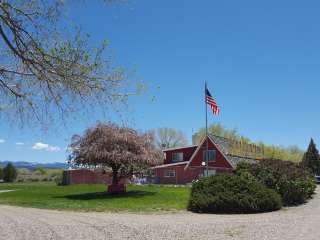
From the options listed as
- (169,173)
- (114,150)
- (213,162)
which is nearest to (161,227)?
(114,150)

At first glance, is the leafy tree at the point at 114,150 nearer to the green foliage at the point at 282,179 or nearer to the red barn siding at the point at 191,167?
A: the green foliage at the point at 282,179

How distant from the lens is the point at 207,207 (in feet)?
75.2

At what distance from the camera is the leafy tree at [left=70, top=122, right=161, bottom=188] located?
1296 inches

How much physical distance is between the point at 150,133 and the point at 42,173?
5653 centimetres

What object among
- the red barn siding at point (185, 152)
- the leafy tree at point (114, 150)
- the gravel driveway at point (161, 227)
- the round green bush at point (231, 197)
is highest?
the red barn siding at point (185, 152)

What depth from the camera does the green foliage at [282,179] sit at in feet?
90.1

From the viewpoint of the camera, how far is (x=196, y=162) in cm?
5950

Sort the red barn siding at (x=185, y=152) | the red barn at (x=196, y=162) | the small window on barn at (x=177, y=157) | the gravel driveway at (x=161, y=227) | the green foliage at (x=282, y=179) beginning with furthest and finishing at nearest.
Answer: the small window on barn at (x=177, y=157), the red barn siding at (x=185, y=152), the red barn at (x=196, y=162), the green foliage at (x=282, y=179), the gravel driveway at (x=161, y=227)

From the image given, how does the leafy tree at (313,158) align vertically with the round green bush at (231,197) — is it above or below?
above

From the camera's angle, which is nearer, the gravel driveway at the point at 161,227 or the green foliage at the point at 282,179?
the gravel driveway at the point at 161,227

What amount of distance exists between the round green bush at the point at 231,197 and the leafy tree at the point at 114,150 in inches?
357

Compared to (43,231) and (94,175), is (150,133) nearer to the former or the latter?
(43,231)

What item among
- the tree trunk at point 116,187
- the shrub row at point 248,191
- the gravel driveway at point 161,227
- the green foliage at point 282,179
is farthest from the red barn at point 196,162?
the gravel driveway at point 161,227

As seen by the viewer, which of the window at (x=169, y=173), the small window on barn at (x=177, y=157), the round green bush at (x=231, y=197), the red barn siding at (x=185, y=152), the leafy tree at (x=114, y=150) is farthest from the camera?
the small window on barn at (x=177, y=157)
